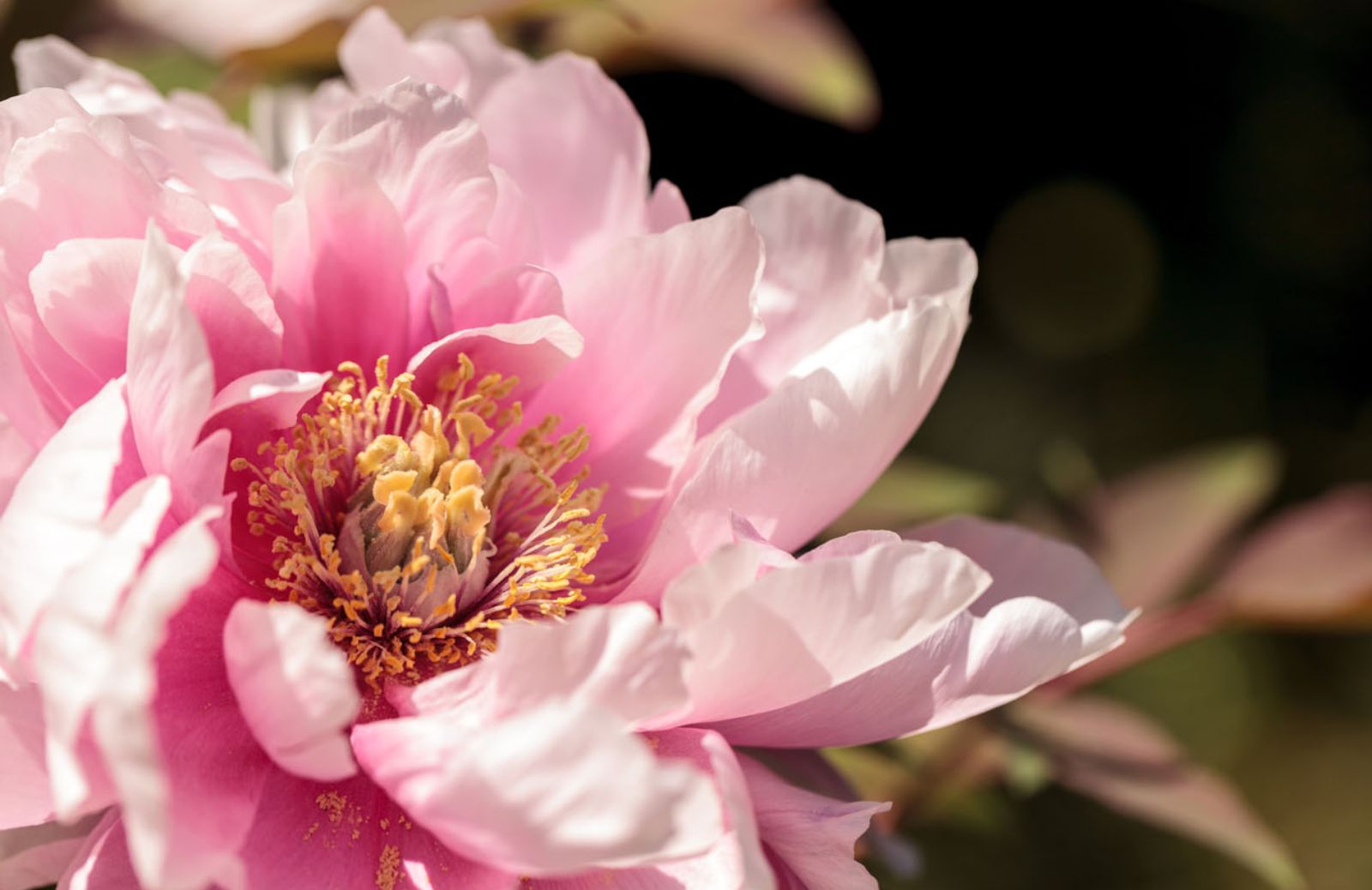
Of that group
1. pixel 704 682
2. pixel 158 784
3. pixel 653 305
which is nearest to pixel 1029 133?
pixel 653 305

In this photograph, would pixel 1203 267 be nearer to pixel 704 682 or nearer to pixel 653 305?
pixel 653 305

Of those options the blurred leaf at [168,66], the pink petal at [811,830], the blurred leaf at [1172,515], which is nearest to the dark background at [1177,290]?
the blurred leaf at [1172,515]

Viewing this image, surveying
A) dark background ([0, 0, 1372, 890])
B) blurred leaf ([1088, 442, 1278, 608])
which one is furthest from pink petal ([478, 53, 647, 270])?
dark background ([0, 0, 1372, 890])

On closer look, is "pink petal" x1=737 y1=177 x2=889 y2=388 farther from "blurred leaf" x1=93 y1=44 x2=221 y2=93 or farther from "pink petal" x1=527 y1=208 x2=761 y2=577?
"blurred leaf" x1=93 y1=44 x2=221 y2=93

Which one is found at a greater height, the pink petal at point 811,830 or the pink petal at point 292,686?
the pink petal at point 292,686

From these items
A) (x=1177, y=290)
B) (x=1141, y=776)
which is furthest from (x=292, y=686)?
(x=1177, y=290)

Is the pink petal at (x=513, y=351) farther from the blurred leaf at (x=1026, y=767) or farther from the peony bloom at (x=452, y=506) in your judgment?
the blurred leaf at (x=1026, y=767)

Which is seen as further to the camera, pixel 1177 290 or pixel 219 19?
pixel 1177 290

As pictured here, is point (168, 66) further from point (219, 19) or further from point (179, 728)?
point (179, 728)
